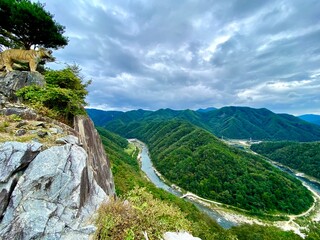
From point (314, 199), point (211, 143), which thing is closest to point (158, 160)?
point (211, 143)

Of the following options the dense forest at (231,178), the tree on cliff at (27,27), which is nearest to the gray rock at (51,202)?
the tree on cliff at (27,27)

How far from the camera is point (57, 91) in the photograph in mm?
9227

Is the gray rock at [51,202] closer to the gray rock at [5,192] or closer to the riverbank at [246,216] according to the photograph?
the gray rock at [5,192]

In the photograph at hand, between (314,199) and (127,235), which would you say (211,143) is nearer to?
(314,199)

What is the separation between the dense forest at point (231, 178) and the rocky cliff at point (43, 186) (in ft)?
219

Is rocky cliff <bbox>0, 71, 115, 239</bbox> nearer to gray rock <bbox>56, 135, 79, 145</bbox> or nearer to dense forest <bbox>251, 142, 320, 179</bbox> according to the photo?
gray rock <bbox>56, 135, 79, 145</bbox>

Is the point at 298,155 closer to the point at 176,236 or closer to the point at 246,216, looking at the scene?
the point at 246,216

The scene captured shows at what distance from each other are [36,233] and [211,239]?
26.5m

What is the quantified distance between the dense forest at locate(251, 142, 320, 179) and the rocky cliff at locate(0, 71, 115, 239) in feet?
381

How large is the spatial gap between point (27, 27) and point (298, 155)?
5192 inches

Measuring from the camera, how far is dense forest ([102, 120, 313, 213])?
6331 cm

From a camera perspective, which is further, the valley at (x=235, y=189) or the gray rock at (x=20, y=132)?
the valley at (x=235, y=189)

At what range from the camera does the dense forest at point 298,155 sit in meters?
97.1

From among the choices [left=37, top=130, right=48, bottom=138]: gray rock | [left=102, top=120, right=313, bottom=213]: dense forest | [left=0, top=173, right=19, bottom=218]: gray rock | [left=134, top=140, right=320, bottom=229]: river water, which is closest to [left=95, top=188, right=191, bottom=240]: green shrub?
[left=0, top=173, right=19, bottom=218]: gray rock
